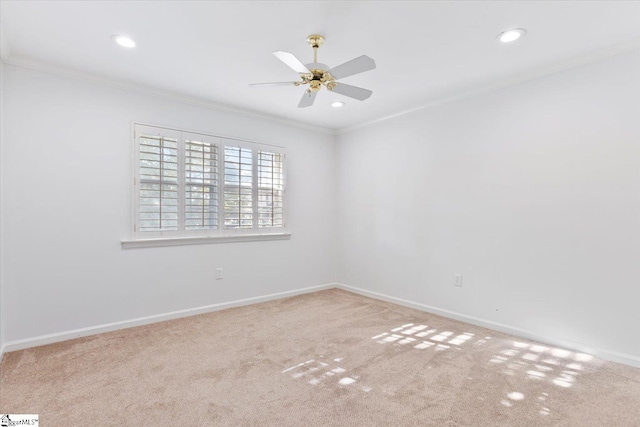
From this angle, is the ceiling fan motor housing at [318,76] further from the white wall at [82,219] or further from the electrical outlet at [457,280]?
the electrical outlet at [457,280]

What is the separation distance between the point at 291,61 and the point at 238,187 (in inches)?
88.3

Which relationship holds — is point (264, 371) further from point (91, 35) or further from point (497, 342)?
point (91, 35)

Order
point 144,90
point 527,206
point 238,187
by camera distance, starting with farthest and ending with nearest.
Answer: point 238,187 < point 144,90 < point 527,206

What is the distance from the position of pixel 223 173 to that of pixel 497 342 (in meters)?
3.42

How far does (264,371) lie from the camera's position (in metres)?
2.41

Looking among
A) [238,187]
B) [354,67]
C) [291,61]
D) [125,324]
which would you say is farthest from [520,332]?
[125,324]

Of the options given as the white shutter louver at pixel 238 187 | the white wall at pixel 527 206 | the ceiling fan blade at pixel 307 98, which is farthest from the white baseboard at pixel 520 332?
the ceiling fan blade at pixel 307 98

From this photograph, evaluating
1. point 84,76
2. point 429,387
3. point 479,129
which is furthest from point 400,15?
point 84,76

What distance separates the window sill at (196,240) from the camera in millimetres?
3371

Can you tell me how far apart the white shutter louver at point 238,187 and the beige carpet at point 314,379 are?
1360mm

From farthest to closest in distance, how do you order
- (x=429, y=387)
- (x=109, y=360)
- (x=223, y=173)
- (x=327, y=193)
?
(x=327, y=193) → (x=223, y=173) → (x=109, y=360) → (x=429, y=387)

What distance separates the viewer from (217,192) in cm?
392

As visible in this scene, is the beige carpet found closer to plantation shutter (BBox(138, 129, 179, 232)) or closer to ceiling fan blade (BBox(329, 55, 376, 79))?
plantation shutter (BBox(138, 129, 179, 232))

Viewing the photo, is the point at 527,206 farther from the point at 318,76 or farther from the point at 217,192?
the point at 217,192
